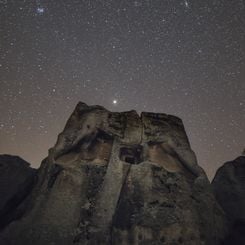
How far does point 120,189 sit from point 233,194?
10489 millimetres

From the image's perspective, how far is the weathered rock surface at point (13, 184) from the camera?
1341 centimetres

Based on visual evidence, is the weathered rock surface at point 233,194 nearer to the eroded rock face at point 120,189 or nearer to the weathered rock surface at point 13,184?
the eroded rock face at point 120,189

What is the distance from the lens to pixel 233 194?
61.2ft

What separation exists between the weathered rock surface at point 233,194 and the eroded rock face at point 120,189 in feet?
3.93

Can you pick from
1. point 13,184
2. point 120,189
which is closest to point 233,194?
point 120,189

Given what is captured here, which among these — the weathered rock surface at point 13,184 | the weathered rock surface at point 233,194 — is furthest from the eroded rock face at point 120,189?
the weathered rock surface at point 233,194

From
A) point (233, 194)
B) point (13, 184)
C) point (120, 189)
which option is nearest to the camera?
point (120, 189)

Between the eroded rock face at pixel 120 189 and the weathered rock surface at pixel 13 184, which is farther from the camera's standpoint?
the weathered rock surface at pixel 13 184

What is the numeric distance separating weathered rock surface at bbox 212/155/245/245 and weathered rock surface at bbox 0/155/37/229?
13.4 metres

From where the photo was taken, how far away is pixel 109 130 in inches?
667

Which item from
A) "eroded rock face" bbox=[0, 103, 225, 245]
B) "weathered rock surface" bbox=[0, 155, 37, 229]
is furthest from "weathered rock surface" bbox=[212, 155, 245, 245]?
"weathered rock surface" bbox=[0, 155, 37, 229]

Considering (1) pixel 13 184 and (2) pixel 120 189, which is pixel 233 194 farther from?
(1) pixel 13 184

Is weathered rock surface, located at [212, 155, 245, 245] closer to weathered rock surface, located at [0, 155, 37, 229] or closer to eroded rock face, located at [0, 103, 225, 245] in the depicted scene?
eroded rock face, located at [0, 103, 225, 245]

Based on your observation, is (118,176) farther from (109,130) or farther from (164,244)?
(164,244)
